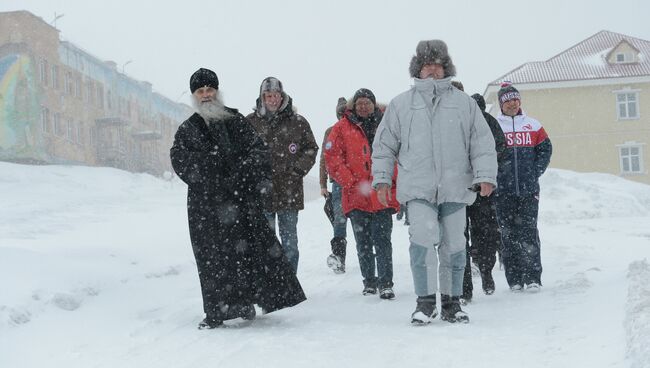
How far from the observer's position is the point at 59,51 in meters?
42.4

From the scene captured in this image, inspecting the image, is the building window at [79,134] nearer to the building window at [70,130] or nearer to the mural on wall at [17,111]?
the building window at [70,130]

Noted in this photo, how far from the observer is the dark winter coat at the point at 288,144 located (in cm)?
695

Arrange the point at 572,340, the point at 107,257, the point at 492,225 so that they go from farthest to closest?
the point at 107,257 < the point at 492,225 < the point at 572,340

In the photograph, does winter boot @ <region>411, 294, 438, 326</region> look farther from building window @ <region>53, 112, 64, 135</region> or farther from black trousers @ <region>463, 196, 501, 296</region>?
building window @ <region>53, 112, 64, 135</region>

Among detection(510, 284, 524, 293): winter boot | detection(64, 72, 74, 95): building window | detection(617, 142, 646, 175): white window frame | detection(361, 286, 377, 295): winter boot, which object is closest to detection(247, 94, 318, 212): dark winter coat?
detection(361, 286, 377, 295): winter boot

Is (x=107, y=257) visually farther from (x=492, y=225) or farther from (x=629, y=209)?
(x=629, y=209)

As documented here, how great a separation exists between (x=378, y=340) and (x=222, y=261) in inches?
53.8

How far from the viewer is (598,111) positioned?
39094 millimetres

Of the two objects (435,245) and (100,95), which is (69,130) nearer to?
(100,95)

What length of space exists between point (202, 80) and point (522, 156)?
10.0ft

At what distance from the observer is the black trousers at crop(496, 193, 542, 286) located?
6.54 m

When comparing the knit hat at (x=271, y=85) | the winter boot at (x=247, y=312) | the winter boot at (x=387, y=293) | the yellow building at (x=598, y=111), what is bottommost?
the winter boot at (x=387, y=293)

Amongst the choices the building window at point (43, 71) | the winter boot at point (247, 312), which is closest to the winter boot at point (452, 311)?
the winter boot at point (247, 312)

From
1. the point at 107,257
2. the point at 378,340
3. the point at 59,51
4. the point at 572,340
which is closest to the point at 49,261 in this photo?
the point at 107,257
